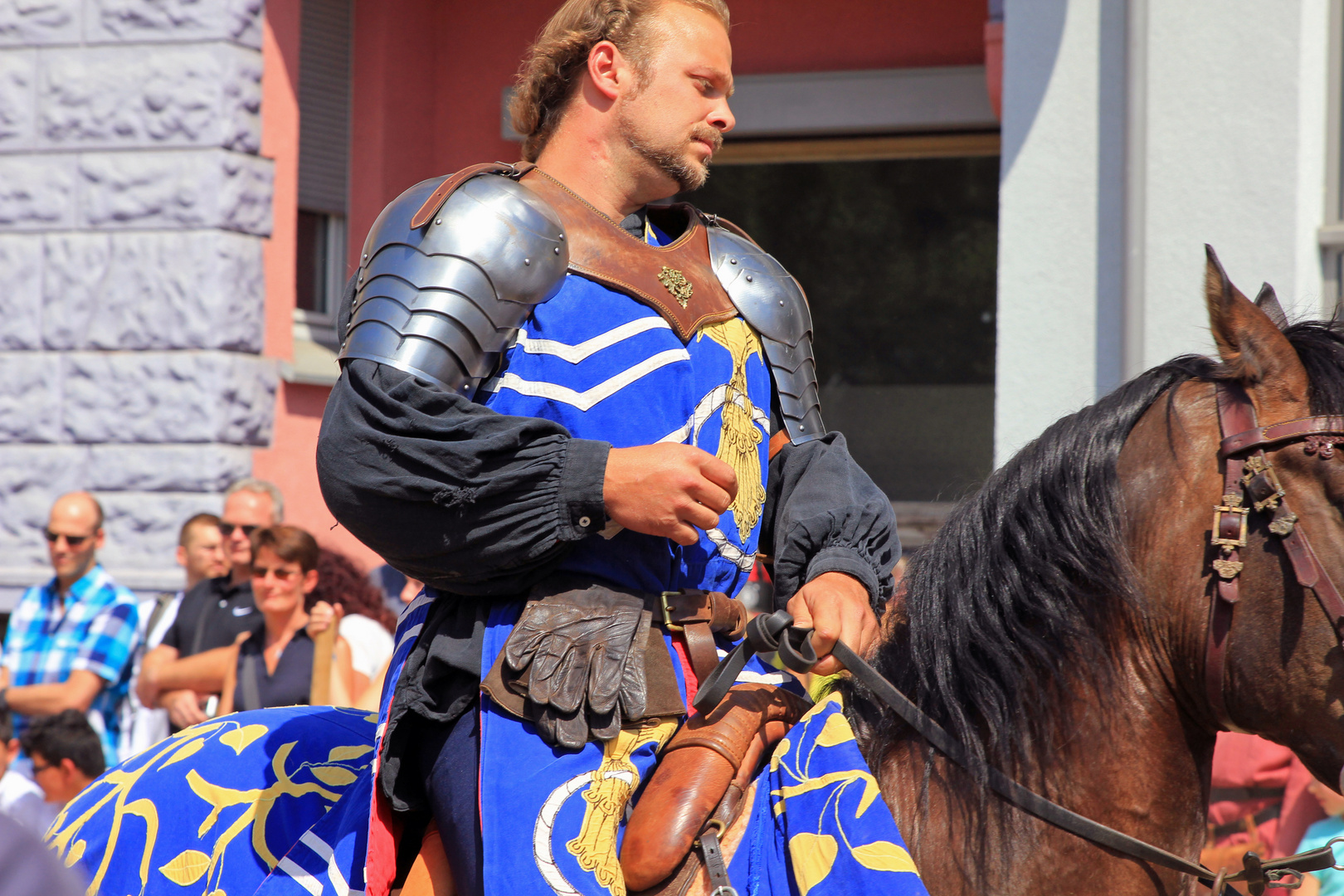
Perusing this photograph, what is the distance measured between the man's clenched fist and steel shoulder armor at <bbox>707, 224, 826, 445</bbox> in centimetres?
44

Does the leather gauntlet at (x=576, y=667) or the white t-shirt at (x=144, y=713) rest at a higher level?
the leather gauntlet at (x=576, y=667)

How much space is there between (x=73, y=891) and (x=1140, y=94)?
4654mm

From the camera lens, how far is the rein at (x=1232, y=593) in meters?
1.64

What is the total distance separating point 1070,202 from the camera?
16.1 feet

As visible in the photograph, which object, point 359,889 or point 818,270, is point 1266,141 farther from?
point 359,889

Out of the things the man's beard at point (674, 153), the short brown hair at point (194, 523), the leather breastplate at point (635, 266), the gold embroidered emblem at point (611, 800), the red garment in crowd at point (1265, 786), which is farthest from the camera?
the short brown hair at point (194, 523)

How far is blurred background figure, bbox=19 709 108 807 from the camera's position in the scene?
4617mm

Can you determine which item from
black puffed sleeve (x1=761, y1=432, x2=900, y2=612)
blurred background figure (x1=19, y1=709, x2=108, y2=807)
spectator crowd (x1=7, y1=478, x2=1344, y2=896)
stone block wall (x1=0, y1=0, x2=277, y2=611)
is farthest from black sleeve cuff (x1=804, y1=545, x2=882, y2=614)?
stone block wall (x1=0, y1=0, x2=277, y2=611)

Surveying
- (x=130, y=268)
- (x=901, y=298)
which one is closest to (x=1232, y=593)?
(x=901, y=298)

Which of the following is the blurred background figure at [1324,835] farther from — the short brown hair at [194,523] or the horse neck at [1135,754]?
the short brown hair at [194,523]

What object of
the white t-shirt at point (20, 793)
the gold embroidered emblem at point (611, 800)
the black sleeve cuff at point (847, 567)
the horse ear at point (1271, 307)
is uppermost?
the horse ear at point (1271, 307)

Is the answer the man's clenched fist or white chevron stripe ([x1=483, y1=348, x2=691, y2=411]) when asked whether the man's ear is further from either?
the man's clenched fist

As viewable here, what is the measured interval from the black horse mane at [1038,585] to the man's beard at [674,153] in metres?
0.69

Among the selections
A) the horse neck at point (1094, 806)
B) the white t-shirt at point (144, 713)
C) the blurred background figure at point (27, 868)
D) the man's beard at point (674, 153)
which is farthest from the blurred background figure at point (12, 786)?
the blurred background figure at point (27, 868)
